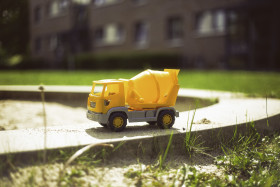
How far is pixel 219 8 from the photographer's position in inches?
758

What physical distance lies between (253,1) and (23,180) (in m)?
17.1

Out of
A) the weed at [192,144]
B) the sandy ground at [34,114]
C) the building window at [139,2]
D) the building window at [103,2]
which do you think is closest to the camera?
the weed at [192,144]

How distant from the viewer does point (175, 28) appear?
22.1 meters

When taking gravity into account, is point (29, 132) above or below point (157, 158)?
above

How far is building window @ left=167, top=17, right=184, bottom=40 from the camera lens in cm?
2175

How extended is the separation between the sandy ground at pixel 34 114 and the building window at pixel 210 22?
15068mm

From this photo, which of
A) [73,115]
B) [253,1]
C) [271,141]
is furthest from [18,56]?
[271,141]

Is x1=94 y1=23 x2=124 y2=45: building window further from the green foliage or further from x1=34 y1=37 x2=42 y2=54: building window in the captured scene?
x1=34 y1=37 x2=42 y2=54: building window

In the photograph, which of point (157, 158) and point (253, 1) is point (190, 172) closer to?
Result: point (157, 158)

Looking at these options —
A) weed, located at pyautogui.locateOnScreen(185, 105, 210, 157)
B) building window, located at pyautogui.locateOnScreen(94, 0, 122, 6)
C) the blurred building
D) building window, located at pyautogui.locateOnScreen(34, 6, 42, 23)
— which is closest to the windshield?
weed, located at pyautogui.locateOnScreen(185, 105, 210, 157)

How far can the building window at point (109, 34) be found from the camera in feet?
85.1

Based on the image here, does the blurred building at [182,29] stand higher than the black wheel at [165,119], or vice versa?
the blurred building at [182,29]

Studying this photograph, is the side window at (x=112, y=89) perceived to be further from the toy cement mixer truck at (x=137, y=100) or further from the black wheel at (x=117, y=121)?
the black wheel at (x=117, y=121)

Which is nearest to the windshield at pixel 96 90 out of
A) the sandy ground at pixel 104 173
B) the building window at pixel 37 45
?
the sandy ground at pixel 104 173
